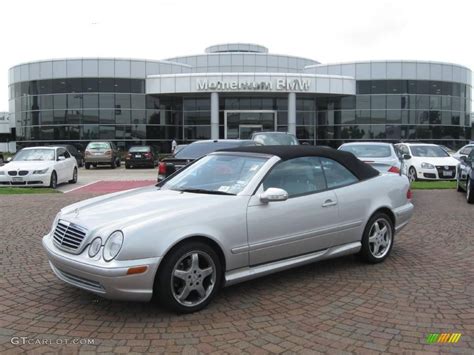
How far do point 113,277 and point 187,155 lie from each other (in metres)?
7.72

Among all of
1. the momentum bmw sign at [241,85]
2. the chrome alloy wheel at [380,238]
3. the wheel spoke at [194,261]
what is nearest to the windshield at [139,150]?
the momentum bmw sign at [241,85]

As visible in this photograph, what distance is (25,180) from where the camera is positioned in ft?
52.9

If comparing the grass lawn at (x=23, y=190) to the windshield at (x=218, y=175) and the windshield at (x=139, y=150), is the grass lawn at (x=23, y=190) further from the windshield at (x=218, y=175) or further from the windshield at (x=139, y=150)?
the windshield at (x=139, y=150)

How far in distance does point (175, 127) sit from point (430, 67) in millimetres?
21943

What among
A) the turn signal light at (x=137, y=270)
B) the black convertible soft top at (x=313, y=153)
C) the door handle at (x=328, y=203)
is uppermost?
the black convertible soft top at (x=313, y=153)

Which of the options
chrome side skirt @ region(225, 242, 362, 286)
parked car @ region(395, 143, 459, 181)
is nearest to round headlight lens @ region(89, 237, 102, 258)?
chrome side skirt @ region(225, 242, 362, 286)

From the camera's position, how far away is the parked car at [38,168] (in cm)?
1614

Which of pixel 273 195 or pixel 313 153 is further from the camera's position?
pixel 313 153

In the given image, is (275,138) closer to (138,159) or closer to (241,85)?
(138,159)

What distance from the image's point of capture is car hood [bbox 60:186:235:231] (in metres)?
4.41

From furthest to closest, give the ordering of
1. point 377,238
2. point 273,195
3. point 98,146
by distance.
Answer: point 98,146, point 377,238, point 273,195

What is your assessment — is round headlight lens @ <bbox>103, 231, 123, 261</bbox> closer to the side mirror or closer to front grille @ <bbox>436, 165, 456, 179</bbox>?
the side mirror

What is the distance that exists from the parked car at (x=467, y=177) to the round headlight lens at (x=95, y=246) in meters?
9.82

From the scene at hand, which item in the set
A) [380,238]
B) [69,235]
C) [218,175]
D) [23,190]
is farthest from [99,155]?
[69,235]
